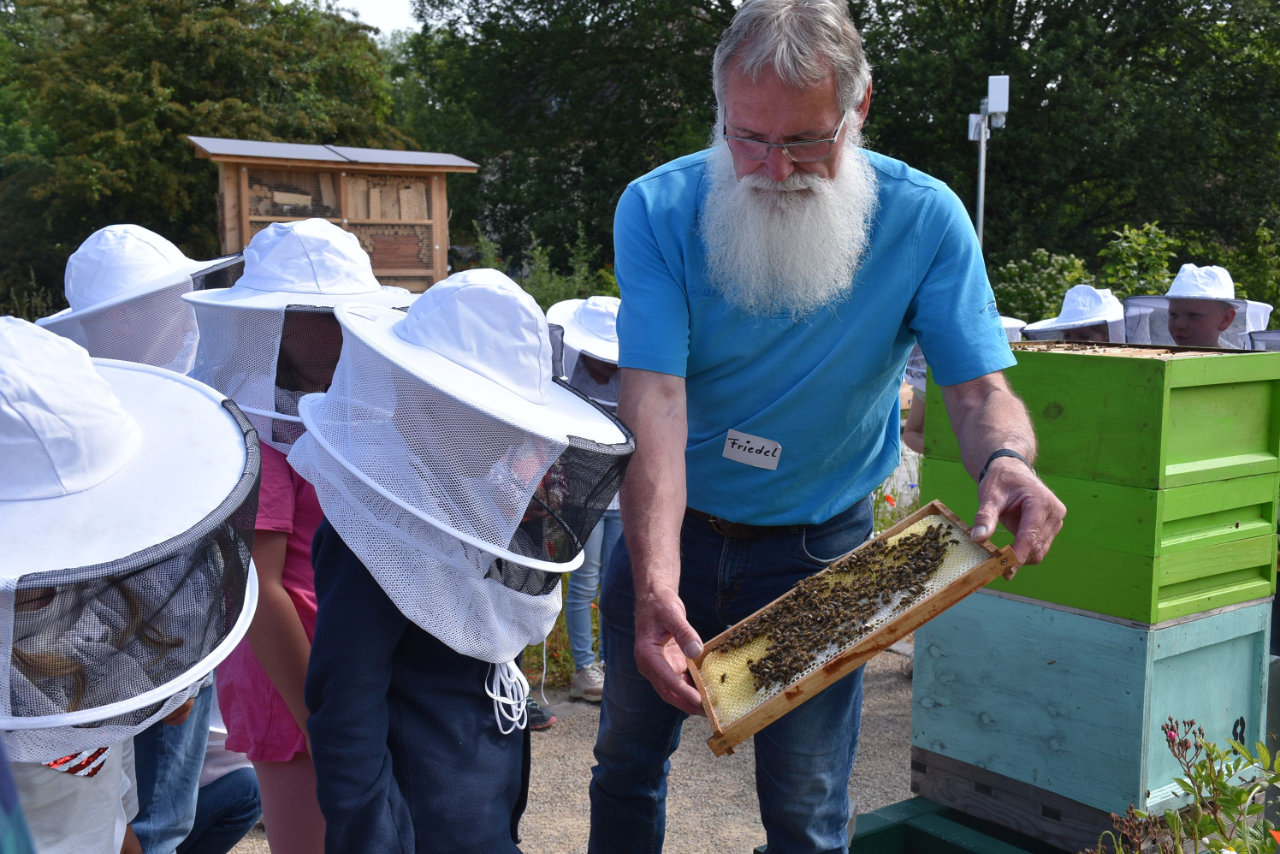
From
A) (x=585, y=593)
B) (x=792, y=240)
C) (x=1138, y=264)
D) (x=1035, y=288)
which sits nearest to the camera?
(x=792, y=240)

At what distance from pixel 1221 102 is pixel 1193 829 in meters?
21.4

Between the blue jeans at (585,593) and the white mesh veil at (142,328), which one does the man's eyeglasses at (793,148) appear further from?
the blue jeans at (585,593)

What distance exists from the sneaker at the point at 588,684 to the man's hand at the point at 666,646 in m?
2.78

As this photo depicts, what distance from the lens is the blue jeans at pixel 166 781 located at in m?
2.27

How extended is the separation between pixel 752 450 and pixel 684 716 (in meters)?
0.57

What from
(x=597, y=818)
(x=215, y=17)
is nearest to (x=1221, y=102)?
(x=215, y=17)

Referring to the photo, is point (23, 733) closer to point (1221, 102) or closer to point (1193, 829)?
point (1193, 829)

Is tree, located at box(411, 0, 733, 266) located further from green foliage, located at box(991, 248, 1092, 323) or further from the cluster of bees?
the cluster of bees

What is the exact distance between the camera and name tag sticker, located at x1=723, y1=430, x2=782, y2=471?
224 centimetres

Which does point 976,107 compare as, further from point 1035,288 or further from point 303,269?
point 303,269

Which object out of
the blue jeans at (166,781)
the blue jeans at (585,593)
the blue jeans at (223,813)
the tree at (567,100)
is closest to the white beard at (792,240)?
the blue jeans at (166,781)

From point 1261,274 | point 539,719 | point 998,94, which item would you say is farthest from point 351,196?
point 1261,274

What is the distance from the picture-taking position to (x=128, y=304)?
9.18 feet

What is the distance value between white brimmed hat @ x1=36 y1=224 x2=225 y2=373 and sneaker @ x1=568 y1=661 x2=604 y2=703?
2.38 meters
